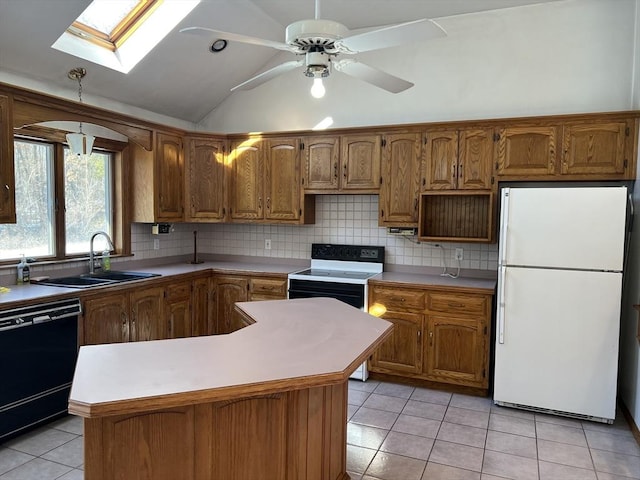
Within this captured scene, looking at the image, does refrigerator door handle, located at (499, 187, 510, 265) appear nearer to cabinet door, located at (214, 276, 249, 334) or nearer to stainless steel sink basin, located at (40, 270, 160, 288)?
cabinet door, located at (214, 276, 249, 334)

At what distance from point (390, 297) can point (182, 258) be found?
99.6 inches

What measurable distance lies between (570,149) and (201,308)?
3.57m

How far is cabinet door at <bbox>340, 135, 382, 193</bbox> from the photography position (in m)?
4.12

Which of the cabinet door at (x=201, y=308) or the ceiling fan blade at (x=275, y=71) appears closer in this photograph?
the ceiling fan blade at (x=275, y=71)

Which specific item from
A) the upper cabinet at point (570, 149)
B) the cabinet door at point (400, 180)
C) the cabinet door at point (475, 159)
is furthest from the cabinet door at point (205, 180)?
the upper cabinet at point (570, 149)

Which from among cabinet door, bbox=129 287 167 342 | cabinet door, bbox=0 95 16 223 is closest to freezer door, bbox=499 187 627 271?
cabinet door, bbox=129 287 167 342

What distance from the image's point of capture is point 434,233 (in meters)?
4.20

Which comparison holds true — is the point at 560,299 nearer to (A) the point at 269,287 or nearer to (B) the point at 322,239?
(B) the point at 322,239

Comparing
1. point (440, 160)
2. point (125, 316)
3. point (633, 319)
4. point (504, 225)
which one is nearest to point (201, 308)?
point (125, 316)

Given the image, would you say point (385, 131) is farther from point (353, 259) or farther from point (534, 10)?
point (534, 10)

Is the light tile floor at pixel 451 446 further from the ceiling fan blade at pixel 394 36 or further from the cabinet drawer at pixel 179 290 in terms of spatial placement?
the ceiling fan blade at pixel 394 36

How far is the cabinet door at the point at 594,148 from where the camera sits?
338cm

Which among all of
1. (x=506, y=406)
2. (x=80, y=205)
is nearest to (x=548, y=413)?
(x=506, y=406)

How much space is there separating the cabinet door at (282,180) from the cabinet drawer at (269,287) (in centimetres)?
64
